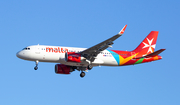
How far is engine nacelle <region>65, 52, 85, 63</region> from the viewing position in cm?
5714

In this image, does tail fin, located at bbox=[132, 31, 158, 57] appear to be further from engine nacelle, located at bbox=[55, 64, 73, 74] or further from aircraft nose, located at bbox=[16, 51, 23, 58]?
aircraft nose, located at bbox=[16, 51, 23, 58]

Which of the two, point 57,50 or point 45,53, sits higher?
point 57,50

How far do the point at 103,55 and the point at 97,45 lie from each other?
511 cm

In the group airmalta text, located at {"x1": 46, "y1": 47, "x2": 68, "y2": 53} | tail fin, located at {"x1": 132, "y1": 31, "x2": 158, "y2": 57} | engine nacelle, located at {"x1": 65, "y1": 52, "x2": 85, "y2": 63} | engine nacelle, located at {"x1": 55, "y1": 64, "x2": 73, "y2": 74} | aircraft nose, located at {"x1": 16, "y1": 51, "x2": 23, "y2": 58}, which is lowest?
engine nacelle, located at {"x1": 55, "y1": 64, "x2": 73, "y2": 74}

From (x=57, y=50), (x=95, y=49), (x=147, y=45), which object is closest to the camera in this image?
(x=95, y=49)

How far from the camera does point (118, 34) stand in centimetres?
5028

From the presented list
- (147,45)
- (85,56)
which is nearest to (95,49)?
(85,56)

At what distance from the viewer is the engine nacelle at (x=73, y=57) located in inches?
2250

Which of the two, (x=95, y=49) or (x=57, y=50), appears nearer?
(x=95, y=49)

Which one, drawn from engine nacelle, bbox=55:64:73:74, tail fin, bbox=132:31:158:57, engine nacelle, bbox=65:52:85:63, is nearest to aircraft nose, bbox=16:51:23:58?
engine nacelle, bbox=65:52:85:63

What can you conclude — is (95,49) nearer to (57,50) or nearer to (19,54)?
(57,50)

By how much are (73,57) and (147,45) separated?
595 inches

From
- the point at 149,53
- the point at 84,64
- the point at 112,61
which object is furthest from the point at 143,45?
the point at 84,64

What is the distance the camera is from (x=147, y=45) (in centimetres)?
6544
